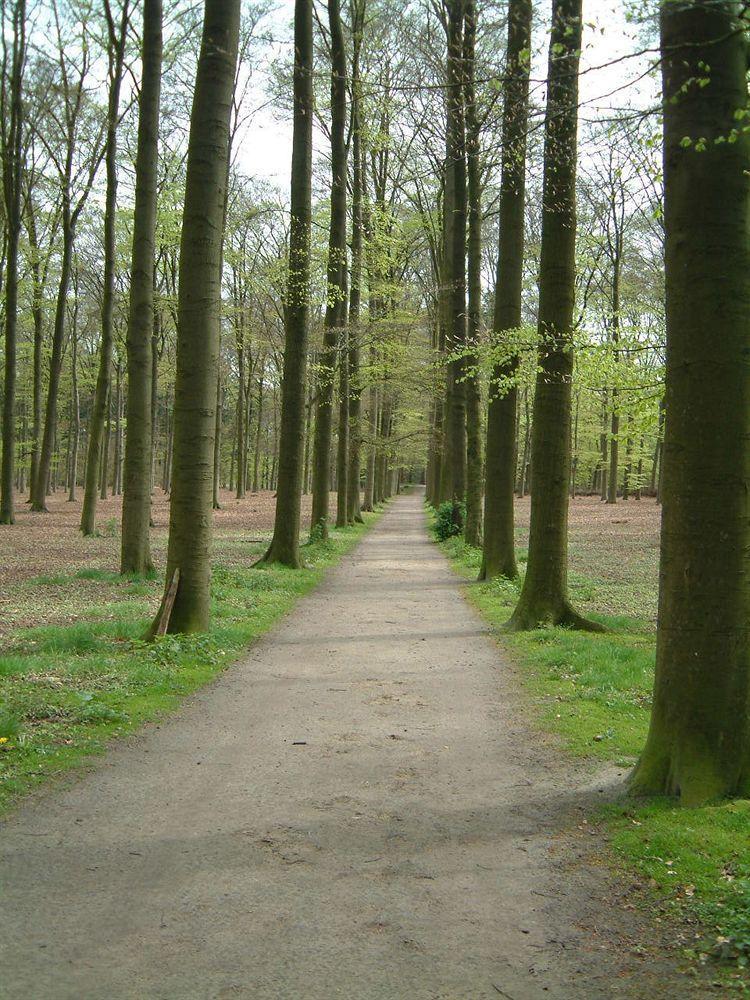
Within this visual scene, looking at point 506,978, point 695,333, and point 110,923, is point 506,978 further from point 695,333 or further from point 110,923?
point 695,333

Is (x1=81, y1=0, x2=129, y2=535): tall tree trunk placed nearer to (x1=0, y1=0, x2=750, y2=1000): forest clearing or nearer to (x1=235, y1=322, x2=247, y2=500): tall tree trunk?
(x1=0, y1=0, x2=750, y2=1000): forest clearing

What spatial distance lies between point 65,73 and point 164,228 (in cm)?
484

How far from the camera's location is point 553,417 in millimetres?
10773

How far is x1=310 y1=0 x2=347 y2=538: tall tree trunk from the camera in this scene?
60.6 feet

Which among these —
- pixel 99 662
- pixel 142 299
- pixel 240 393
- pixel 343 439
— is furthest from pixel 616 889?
pixel 240 393

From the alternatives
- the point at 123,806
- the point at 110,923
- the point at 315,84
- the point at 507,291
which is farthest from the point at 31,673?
the point at 315,84

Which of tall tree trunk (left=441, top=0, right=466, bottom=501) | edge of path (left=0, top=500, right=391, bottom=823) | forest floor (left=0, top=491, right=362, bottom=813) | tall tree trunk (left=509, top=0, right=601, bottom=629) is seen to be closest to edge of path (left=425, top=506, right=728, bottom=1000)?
edge of path (left=0, top=500, right=391, bottom=823)

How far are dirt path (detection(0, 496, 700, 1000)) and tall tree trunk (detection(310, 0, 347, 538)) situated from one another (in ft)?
43.6

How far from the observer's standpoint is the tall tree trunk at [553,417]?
34.5 feet

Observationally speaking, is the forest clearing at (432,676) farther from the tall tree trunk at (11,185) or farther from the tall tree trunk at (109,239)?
the tall tree trunk at (11,185)

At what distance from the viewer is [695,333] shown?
15.7 feet

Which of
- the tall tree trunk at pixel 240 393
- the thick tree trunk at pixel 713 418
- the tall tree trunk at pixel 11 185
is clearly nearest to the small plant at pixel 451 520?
the tall tree trunk at pixel 240 393

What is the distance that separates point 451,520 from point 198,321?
661 inches

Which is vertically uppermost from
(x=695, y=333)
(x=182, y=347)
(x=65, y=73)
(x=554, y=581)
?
(x=65, y=73)
